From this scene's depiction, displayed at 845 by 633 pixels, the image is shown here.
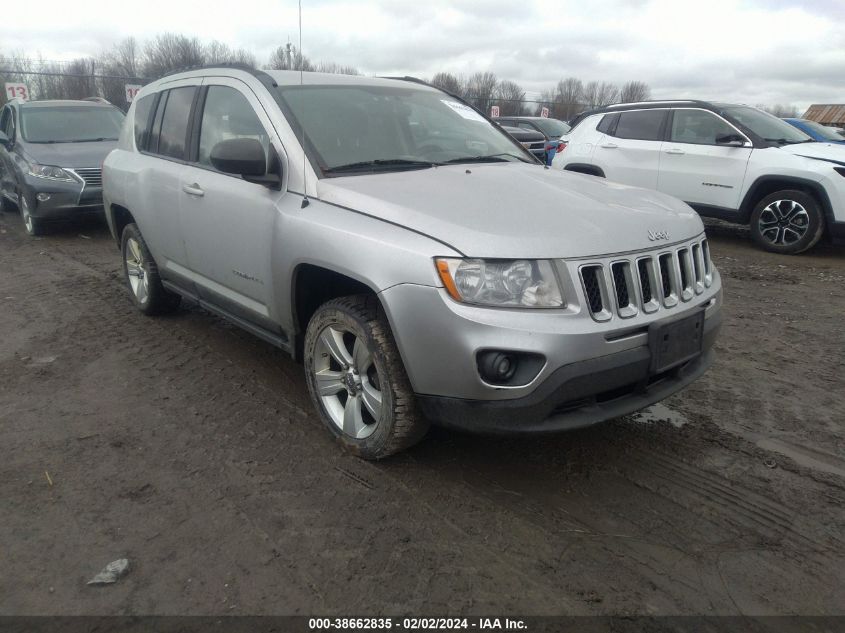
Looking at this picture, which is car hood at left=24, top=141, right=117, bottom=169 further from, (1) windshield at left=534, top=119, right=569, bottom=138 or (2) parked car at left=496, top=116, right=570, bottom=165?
(1) windshield at left=534, top=119, right=569, bottom=138

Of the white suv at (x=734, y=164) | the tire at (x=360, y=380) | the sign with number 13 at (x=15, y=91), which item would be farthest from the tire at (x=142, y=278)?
the sign with number 13 at (x=15, y=91)

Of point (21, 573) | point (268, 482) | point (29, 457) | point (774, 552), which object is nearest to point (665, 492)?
point (774, 552)

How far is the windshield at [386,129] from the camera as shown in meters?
3.34

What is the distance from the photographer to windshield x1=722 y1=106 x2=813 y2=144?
7887 mm

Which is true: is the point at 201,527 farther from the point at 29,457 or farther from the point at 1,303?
the point at 1,303

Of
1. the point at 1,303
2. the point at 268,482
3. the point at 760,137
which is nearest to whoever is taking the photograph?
the point at 268,482

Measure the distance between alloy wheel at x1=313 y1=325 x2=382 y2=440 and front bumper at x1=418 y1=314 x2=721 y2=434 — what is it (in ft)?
1.23

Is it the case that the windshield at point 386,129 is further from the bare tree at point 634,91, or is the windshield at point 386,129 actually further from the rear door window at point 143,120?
the bare tree at point 634,91

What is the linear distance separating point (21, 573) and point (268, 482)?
985 millimetres

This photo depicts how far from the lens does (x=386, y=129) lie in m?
3.63

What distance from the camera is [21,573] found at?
92.3 inches

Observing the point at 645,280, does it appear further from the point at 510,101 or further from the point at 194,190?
the point at 510,101

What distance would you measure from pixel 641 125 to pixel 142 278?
6939 mm

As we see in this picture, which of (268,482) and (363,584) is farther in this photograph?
(268,482)
